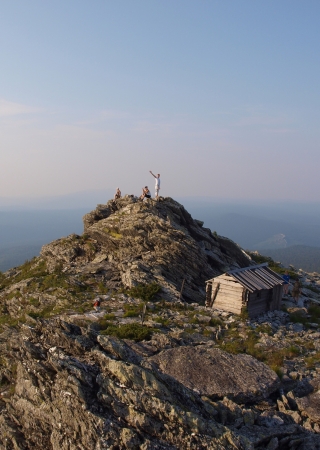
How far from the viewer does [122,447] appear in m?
10.7

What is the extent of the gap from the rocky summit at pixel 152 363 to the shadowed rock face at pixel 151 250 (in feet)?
0.43

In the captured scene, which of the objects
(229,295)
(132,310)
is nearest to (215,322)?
(229,295)

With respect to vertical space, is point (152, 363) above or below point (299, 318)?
above

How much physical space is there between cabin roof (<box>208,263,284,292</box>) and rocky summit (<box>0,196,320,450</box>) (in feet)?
7.30

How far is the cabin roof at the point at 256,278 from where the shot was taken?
2835 centimetres

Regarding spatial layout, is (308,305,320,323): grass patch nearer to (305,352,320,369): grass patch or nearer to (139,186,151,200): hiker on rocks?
(305,352,320,369): grass patch

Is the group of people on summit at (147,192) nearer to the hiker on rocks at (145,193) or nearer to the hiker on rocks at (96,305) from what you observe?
the hiker on rocks at (145,193)

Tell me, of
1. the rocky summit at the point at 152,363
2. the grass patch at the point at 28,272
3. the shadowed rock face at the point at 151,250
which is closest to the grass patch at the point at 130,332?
the rocky summit at the point at 152,363

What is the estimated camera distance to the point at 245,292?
27.9 m

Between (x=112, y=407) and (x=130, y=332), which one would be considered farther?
(x=130, y=332)

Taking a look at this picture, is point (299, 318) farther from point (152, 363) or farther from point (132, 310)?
point (152, 363)

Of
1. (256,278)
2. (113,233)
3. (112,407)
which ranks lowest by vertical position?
(256,278)

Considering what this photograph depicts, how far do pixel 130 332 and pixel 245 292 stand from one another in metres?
10.5

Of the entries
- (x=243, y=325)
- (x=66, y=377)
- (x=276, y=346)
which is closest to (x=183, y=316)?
(x=243, y=325)
